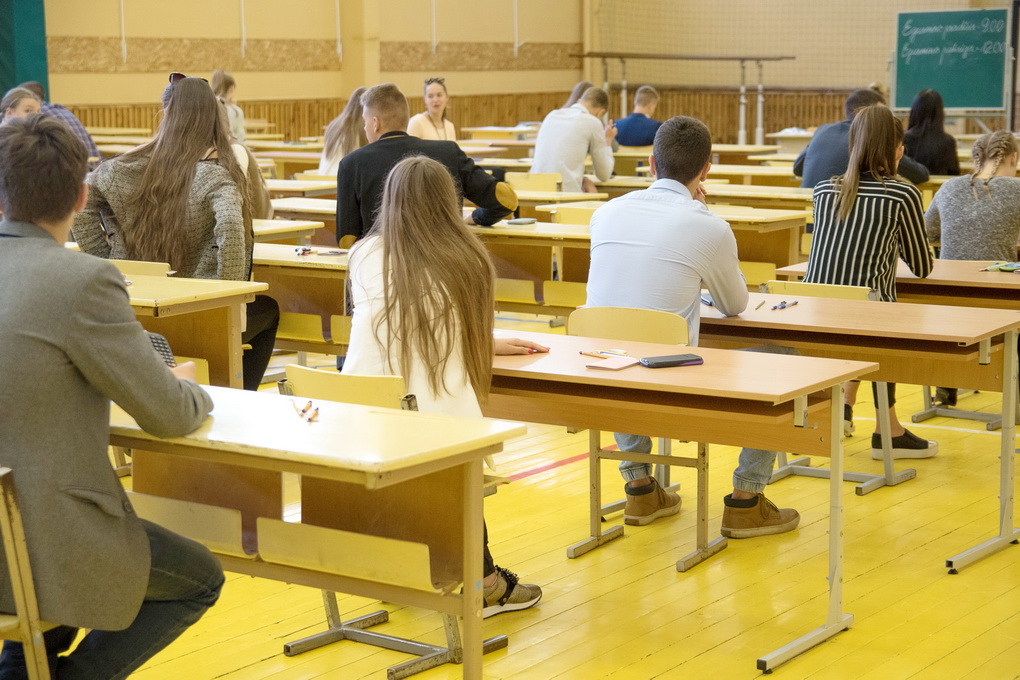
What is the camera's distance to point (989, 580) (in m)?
3.64

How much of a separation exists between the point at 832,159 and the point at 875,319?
3548 mm

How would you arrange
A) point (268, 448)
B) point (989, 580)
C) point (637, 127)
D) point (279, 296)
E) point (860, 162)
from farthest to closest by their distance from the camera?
1. point (637, 127)
2. point (279, 296)
3. point (860, 162)
4. point (989, 580)
5. point (268, 448)

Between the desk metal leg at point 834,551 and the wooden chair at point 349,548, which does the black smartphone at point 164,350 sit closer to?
the wooden chair at point 349,548

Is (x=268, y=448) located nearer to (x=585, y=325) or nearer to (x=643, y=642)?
(x=643, y=642)

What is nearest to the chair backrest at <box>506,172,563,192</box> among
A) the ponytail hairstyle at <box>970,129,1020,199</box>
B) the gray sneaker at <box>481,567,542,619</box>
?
the ponytail hairstyle at <box>970,129,1020,199</box>

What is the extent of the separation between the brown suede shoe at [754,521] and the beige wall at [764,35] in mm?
11896

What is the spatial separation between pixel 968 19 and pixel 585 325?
31.6 feet

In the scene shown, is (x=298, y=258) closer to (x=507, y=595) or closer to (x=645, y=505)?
(x=645, y=505)

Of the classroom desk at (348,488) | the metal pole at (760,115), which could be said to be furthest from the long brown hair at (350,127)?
the metal pole at (760,115)

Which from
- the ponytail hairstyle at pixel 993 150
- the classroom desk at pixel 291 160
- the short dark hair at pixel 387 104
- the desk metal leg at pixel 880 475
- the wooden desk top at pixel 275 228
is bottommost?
the desk metal leg at pixel 880 475

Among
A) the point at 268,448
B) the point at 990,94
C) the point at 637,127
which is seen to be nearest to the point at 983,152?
the point at 268,448

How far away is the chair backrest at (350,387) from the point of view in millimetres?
2791

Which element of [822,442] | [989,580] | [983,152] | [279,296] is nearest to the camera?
[822,442]

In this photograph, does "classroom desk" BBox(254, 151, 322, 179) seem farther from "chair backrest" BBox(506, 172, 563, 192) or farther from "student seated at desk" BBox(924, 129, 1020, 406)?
"student seated at desk" BBox(924, 129, 1020, 406)
